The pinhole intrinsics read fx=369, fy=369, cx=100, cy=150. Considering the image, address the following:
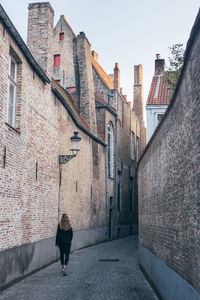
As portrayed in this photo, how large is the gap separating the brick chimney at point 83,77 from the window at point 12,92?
11198 millimetres

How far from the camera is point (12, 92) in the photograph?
912 cm

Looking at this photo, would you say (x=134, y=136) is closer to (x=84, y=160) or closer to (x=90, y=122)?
(x=90, y=122)

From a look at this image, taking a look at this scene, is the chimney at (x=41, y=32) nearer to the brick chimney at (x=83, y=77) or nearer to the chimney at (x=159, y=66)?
the brick chimney at (x=83, y=77)

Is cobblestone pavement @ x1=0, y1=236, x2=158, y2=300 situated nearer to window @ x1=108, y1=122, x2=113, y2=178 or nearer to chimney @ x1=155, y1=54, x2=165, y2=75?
window @ x1=108, y1=122, x2=113, y2=178

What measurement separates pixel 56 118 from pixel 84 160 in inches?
191

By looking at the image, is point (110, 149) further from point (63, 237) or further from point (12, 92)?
point (12, 92)

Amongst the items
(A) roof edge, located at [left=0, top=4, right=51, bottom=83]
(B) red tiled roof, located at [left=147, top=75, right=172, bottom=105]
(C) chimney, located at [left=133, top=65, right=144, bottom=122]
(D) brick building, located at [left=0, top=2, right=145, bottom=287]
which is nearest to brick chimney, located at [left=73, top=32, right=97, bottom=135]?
(D) brick building, located at [left=0, top=2, right=145, bottom=287]

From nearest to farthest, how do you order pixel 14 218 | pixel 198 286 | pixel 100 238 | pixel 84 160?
pixel 198 286
pixel 14 218
pixel 84 160
pixel 100 238

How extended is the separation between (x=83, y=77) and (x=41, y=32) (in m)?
8.39

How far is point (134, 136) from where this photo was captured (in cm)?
3088

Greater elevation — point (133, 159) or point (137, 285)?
point (133, 159)

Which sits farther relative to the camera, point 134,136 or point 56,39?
point 134,136

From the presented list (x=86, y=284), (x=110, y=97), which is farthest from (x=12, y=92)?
(x=110, y=97)

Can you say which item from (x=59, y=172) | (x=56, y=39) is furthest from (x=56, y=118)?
(x=56, y=39)
